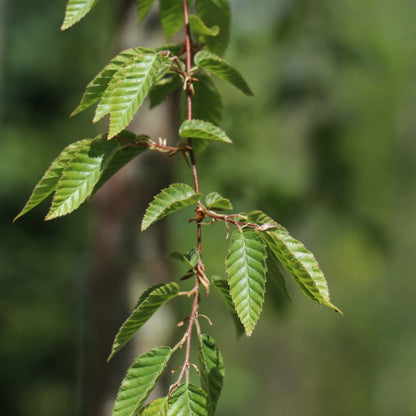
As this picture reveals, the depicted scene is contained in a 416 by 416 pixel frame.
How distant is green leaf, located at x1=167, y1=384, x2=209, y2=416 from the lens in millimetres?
833

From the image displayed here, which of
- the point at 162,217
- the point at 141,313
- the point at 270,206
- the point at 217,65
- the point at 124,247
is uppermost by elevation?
the point at 217,65

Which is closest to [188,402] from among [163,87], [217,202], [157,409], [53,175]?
[157,409]

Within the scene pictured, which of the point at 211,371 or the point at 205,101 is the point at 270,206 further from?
the point at 211,371

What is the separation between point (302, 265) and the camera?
81 cm

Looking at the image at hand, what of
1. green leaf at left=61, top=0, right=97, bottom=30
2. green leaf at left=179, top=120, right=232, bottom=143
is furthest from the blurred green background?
green leaf at left=179, top=120, right=232, bottom=143

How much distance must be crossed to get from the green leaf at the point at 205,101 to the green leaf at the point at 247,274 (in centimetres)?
39

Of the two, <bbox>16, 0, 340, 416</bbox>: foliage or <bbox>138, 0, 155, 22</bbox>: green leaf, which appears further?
<bbox>138, 0, 155, 22</bbox>: green leaf

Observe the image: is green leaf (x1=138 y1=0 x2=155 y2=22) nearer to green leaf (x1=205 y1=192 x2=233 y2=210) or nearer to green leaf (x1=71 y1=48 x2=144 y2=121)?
green leaf (x1=71 y1=48 x2=144 y2=121)

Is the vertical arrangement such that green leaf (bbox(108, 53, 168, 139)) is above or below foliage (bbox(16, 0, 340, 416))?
above

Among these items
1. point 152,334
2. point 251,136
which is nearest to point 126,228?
point 152,334

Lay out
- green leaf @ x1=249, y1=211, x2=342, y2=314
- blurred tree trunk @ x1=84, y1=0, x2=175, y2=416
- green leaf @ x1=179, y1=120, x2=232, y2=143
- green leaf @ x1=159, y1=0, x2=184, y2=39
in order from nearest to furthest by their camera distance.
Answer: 1. green leaf @ x1=249, y1=211, x2=342, y2=314
2. green leaf @ x1=179, y1=120, x2=232, y2=143
3. green leaf @ x1=159, y1=0, x2=184, y2=39
4. blurred tree trunk @ x1=84, y1=0, x2=175, y2=416

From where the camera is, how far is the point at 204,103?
1.18 m

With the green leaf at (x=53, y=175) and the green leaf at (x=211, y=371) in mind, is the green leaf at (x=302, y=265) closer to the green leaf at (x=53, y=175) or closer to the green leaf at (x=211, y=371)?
the green leaf at (x=211, y=371)

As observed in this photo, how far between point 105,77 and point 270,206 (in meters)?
1.96
